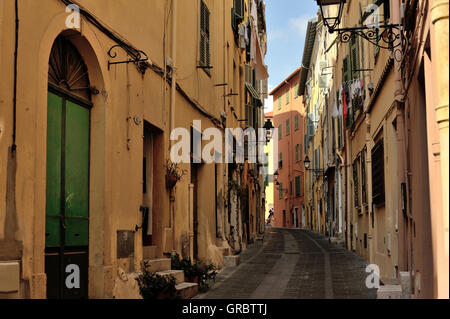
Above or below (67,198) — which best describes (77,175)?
above

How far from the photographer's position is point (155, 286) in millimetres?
7949

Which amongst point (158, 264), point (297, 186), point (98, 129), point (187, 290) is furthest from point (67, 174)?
point (297, 186)

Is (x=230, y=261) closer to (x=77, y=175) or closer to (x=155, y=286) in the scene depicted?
(x=155, y=286)

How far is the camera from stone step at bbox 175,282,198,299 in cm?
847

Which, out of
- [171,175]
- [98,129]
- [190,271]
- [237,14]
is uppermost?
[237,14]

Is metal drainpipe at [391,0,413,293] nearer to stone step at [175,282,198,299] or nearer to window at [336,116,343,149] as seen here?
stone step at [175,282,198,299]

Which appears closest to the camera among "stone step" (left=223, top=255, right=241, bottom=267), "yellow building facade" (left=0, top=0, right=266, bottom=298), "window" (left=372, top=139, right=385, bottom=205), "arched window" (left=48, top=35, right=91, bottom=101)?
"yellow building facade" (left=0, top=0, right=266, bottom=298)

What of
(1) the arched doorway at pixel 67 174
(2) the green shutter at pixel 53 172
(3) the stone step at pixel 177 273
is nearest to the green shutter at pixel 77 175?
(1) the arched doorway at pixel 67 174

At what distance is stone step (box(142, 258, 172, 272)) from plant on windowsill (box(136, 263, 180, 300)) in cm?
19

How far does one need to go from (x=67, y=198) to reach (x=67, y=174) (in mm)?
282

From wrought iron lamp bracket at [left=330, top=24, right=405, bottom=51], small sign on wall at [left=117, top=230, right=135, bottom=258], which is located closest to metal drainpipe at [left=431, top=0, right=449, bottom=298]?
wrought iron lamp bracket at [left=330, top=24, right=405, bottom=51]

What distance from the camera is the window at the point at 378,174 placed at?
11.3m

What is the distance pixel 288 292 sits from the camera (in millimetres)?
9227
